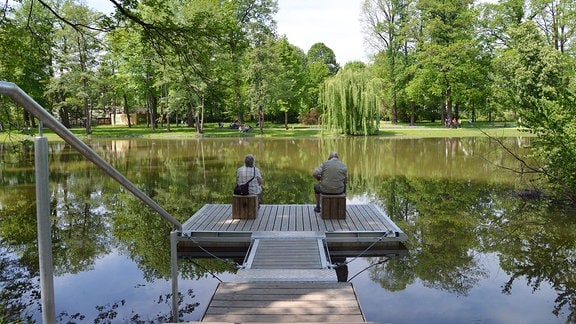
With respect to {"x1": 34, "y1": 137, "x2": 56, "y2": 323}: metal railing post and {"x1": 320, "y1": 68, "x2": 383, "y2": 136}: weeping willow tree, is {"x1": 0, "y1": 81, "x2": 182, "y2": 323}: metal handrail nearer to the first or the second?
{"x1": 34, "y1": 137, "x2": 56, "y2": 323}: metal railing post

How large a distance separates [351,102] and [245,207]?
27.6 meters

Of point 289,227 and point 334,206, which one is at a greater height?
point 334,206

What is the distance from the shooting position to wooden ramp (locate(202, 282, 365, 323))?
14.1ft

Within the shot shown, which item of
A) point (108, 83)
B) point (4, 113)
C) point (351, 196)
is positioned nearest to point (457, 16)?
point (108, 83)

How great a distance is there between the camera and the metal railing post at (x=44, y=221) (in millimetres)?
1968

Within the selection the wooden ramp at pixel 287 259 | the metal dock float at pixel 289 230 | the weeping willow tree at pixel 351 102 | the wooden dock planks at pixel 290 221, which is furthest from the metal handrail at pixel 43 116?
the weeping willow tree at pixel 351 102

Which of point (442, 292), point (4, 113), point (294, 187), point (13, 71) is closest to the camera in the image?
point (442, 292)

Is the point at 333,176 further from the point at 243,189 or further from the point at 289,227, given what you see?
the point at 243,189

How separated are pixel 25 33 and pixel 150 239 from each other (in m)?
4.30

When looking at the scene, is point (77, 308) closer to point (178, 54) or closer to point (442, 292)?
point (178, 54)

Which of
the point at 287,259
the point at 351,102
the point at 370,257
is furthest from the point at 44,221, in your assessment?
the point at 351,102

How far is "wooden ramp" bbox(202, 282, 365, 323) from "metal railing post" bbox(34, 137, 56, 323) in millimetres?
2355

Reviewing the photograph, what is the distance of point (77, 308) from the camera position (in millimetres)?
5707

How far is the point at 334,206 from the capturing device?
8.78 meters
